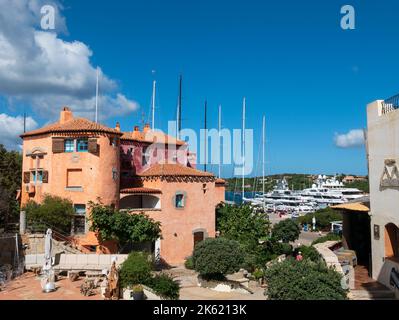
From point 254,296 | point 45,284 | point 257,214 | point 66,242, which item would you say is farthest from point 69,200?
point 257,214

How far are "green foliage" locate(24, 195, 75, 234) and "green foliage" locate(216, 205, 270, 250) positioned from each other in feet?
46.1

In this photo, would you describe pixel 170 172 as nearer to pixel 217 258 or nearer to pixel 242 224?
pixel 242 224

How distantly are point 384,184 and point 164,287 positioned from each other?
41.1 feet

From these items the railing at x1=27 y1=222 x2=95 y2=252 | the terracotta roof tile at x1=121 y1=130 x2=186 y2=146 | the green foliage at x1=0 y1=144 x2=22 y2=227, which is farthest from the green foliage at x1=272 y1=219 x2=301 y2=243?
the green foliage at x1=0 y1=144 x2=22 y2=227

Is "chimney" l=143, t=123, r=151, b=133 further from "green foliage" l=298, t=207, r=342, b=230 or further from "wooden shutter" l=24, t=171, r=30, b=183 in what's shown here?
"green foliage" l=298, t=207, r=342, b=230

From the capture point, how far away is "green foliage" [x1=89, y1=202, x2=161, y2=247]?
28.4m

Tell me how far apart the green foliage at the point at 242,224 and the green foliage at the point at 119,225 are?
9622 millimetres

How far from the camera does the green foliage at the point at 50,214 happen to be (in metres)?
28.5

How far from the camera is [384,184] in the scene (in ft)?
67.5

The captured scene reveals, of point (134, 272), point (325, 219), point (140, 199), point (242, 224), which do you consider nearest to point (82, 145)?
point (140, 199)

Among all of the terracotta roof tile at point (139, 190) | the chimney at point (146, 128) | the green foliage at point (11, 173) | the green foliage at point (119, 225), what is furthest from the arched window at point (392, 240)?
the chimney at point (146, 128)

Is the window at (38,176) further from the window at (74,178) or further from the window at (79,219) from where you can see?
the window at (79,219)
